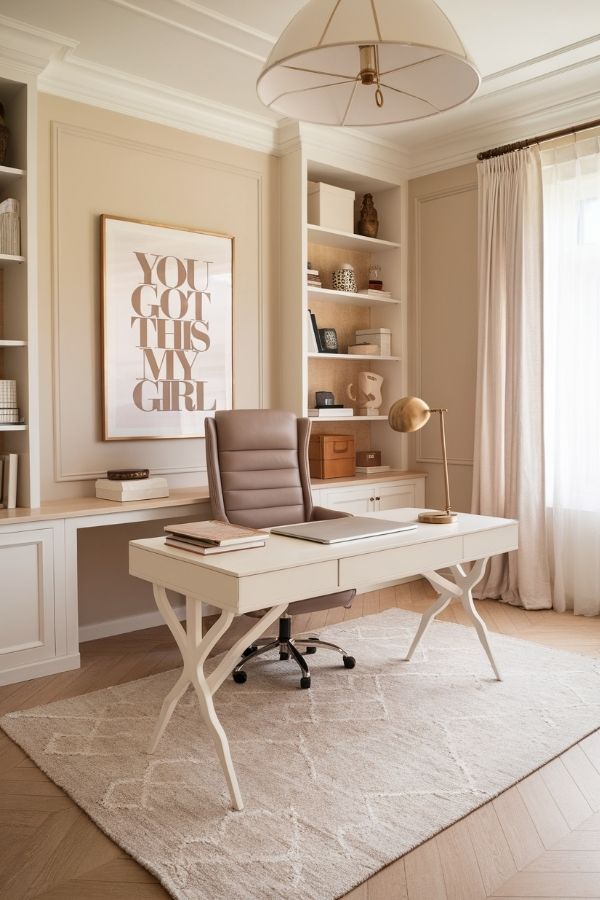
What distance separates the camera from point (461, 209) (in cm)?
500

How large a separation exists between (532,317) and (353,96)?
2426 millimetres

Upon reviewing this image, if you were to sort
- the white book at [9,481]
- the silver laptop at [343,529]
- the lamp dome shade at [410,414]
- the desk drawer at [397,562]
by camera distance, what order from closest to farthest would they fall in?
the desk drawer at [397,562]
the silver laptop at [343,529]
the lamp dome shade at [410,414]
the white book at [9,481]

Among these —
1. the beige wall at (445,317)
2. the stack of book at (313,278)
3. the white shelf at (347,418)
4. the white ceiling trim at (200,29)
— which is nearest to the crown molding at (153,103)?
the white ceiling trim at (200,29)

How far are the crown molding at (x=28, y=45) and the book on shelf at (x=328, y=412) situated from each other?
2396 mm

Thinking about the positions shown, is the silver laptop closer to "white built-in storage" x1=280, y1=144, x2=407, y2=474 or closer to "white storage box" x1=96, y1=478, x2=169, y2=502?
"white storage box" x1=96, y1=478, x2=169, y2=502

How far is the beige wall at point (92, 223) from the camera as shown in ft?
12.4

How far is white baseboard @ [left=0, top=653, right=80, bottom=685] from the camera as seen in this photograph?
3287 millimetres

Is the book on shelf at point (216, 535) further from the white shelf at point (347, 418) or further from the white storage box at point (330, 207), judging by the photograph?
the white storage box at point (330, 207)

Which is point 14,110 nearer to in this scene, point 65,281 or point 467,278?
point 65,281

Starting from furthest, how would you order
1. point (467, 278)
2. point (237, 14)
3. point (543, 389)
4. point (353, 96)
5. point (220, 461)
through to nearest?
point (467, 278) → point (543, 389) → point (220, 461) → point (237, 14) → point (353, 96)

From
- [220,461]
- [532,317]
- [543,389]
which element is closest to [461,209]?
[532,317]

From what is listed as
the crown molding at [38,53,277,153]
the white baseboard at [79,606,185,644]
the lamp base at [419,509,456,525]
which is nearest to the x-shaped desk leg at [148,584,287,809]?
the lamp base at [419,509,456,525]

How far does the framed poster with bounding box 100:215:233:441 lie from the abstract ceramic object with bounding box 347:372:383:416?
1.07m

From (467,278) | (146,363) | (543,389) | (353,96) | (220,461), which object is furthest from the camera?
(467,278)
